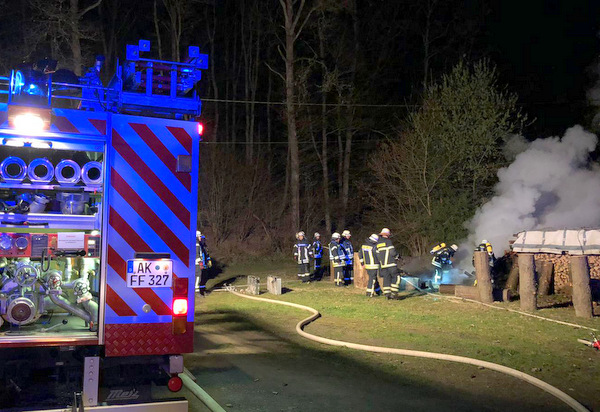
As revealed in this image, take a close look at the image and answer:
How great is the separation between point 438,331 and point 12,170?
7.40 m

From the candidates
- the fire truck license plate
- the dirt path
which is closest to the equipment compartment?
the fire truck license plate

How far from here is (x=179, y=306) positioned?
4.64m

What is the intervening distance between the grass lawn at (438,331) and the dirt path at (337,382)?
107mm

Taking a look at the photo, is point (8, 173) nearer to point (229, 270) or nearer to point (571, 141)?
point (229, 270)

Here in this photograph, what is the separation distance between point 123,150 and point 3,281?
1706 millimetres

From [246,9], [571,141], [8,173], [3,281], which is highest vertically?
[246,9]

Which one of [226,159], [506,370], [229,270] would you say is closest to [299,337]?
[506,370]

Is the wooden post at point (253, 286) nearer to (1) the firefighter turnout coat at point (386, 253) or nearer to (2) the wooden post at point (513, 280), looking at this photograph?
(1) the firefighter turnout coat at point (386, 253)

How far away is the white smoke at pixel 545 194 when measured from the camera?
55.1ft

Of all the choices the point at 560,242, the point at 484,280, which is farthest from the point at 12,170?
the point at 560,242

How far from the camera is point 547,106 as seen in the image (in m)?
29.7

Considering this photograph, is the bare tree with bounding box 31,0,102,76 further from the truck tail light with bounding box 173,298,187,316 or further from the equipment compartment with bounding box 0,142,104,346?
the truck tail light with bounding box 173,298,187,316

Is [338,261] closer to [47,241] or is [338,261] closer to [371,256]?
[371,256]

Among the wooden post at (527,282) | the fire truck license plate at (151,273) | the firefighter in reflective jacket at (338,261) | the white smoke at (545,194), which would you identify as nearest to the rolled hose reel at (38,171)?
the fire truck license plate at (151,273)
